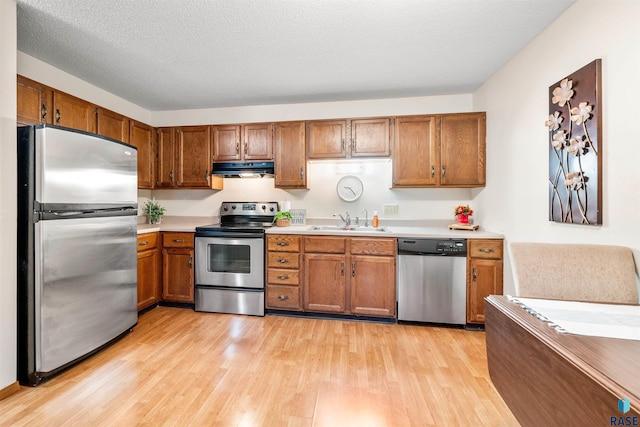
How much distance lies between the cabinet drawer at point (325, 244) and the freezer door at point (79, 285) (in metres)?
1.63

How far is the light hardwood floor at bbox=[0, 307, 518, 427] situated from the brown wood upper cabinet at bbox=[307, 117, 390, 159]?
185cm

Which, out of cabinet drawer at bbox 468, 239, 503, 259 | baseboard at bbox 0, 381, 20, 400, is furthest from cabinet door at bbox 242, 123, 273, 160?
baseboard at bbox 0, 381, 20, 400

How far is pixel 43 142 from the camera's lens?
1.78m

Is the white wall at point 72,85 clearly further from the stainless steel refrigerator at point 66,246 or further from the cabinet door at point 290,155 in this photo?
the cabinet door at point 290,155

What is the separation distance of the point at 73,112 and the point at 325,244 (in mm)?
2642

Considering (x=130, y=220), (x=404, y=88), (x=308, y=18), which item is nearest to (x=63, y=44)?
(x=130, y=220)

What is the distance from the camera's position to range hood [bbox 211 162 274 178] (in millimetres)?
3350

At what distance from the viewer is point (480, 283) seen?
2.67 m

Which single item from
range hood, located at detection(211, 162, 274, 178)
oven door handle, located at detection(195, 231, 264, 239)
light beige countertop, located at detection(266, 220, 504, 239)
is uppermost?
range hood, located at detection(211, 162, 274, 178)

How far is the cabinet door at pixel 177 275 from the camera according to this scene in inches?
126

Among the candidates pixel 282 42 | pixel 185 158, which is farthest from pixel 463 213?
pixel 185 158

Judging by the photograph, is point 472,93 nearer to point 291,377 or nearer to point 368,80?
point 368,80

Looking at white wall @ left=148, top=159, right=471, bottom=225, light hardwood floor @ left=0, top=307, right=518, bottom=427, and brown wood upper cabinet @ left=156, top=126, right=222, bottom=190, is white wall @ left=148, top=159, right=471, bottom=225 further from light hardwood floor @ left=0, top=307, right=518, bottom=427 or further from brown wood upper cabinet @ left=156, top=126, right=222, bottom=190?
light hardwood floor @ left=0, top=307, right=518, bottom=427

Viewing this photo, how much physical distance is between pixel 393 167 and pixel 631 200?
6.35 ft
